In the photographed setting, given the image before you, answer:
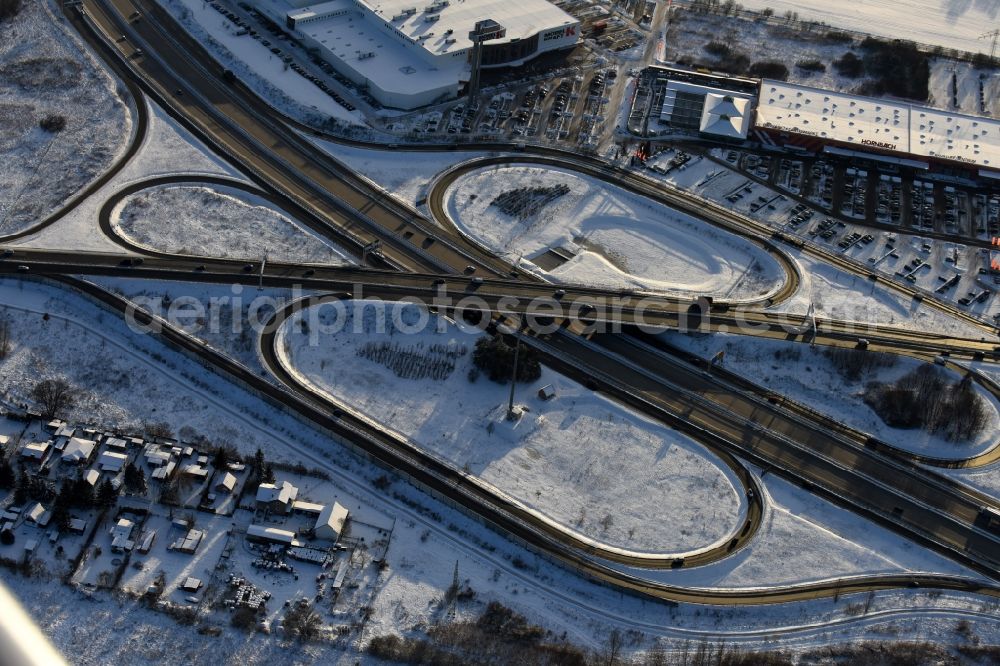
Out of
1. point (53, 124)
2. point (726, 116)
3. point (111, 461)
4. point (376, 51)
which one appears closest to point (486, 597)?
point (111, 461)

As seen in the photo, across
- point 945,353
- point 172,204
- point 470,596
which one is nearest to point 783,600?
point 470,596

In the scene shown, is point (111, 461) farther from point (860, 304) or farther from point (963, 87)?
point (963, 87)

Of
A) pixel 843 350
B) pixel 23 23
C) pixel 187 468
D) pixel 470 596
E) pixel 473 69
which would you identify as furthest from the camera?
pixel 23 23

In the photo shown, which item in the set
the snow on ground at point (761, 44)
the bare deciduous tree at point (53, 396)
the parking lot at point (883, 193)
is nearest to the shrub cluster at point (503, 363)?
the bare deciduous tree at point (53, 396)

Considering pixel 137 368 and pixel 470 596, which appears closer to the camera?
pixel 470 596

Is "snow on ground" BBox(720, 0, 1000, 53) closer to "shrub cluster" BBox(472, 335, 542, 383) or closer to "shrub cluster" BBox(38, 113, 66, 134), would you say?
"shrub cluster" BBox(472, 335, 542, 383)

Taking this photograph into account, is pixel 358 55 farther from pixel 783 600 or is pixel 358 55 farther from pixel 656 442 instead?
pixel 783 600

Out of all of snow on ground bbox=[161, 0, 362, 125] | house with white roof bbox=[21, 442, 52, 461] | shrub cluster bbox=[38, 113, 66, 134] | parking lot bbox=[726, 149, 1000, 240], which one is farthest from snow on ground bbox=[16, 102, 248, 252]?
parking lot bbox=[726, 149, 1000, 240]
